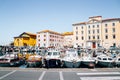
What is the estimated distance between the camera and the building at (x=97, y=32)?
61.8m

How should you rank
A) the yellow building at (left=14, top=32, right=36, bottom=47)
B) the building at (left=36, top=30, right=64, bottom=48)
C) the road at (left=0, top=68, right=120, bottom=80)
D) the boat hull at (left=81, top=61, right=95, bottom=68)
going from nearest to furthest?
the road at (left=0, top=68, right=120, bottom=80), the boat hull at (left=81, top=61, right=95, bottom=68), the building at (left=36, top=30, right=64, bottom=48), the yellow building at (left=14, top=32, right=36, bottom=47)

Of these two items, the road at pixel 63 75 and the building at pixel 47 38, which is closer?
the road at pixel 63 75

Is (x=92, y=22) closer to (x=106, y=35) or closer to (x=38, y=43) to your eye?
(x=106, y=35)

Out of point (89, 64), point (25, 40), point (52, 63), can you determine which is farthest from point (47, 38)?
point (89, 64)

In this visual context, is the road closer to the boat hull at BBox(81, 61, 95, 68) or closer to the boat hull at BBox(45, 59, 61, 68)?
the boat hull at BBox(81, 61, 95, 68)

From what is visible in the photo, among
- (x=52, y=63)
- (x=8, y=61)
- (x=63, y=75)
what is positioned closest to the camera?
(x=63, y=75)

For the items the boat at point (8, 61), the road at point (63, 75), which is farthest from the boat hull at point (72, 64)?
the boat at point (8, 61)

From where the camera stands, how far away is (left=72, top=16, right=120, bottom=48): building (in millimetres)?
61844

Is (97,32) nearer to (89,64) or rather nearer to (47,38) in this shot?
(47,38)

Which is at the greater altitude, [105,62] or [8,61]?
[8,61]

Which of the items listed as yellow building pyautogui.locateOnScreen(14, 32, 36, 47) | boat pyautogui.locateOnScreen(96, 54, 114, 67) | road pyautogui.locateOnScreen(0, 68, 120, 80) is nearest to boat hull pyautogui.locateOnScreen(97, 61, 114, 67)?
boat pyautogui.locateOnScreen(96, 54, 114, 67)

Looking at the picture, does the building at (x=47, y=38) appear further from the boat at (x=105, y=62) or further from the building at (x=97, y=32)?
the boat at (x=105, y=62)

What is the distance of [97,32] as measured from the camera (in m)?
65.8

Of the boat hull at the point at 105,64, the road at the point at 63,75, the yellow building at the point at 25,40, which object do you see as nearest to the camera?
the road at the point at 63,75
